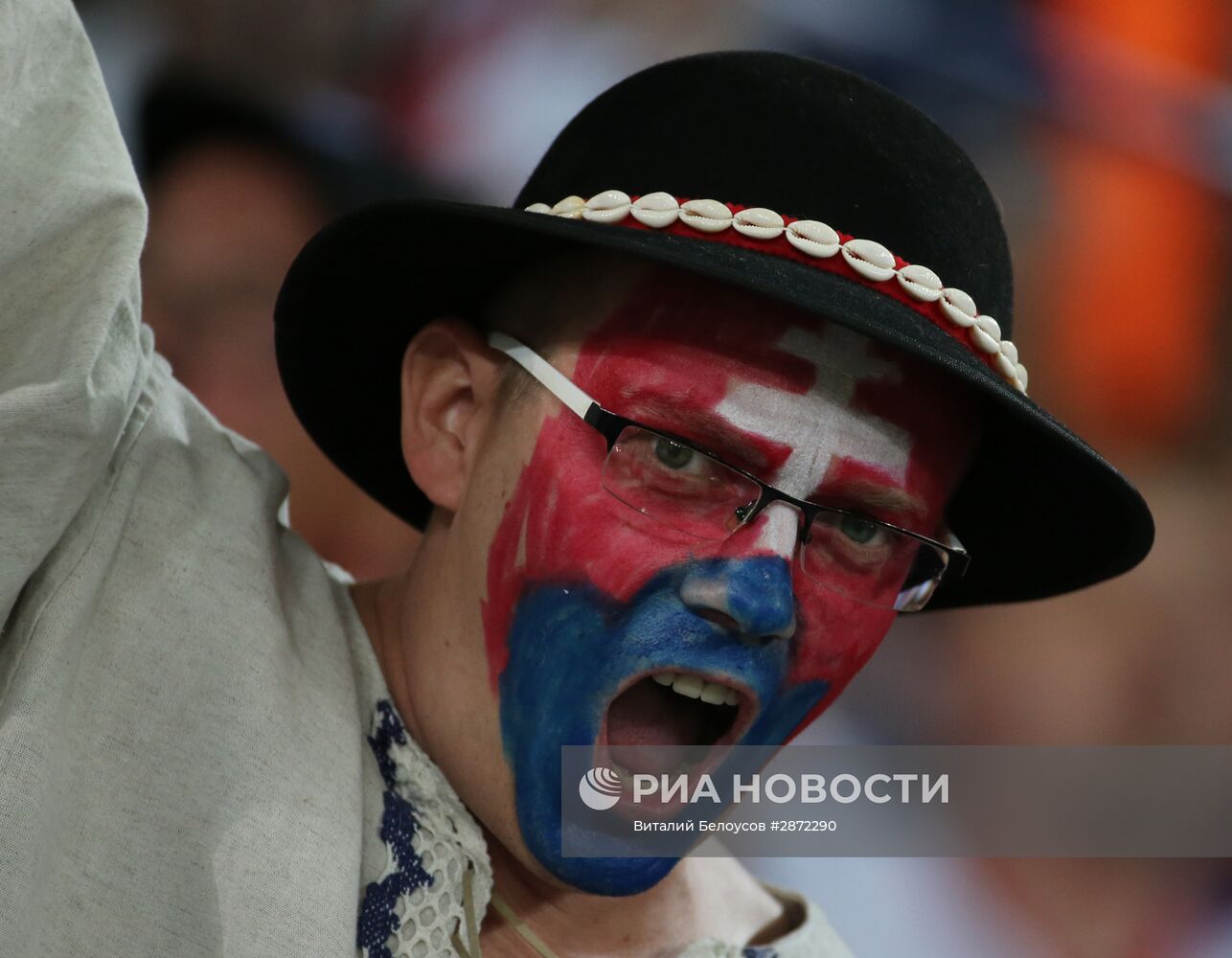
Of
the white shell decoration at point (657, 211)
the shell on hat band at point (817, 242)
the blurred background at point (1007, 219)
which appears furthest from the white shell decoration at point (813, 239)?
the blurred background at point (1007, 219)

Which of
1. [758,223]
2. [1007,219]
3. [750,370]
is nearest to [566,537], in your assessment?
[750,370]

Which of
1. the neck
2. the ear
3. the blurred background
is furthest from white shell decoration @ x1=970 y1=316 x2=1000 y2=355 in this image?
the blurred background

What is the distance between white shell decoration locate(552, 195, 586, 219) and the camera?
1.26 m

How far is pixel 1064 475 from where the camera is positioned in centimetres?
141

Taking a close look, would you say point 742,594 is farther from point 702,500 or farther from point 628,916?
point 628,916

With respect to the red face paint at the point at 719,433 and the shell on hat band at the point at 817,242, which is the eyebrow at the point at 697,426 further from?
the shell on hat band at the point at 817,242

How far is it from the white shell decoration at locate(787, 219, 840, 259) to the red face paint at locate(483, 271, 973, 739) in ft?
0.19

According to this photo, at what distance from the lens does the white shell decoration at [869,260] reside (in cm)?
120

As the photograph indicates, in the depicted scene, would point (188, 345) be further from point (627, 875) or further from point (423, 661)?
point (627, 875)

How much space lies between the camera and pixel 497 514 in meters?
1.23

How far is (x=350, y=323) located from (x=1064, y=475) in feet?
2.44

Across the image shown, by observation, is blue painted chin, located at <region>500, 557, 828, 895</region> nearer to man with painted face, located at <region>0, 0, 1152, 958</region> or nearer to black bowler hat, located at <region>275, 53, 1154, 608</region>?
man with painted face, located at <region>0, 0, 1152, 958</region>

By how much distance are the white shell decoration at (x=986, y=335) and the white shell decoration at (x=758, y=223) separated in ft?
0.67

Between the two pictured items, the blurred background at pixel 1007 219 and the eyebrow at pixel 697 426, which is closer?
the eyebrow at pixel 697 426
